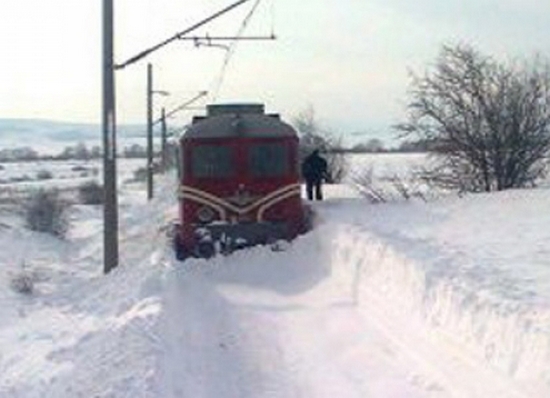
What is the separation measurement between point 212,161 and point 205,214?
107cm

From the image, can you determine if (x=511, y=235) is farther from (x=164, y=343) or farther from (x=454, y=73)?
(x=454, y=73)

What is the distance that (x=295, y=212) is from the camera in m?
23.1

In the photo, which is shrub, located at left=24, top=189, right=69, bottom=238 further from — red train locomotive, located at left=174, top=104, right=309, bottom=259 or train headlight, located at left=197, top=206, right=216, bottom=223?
train headlight, located at left=197, top=206, right=216, bottom=223

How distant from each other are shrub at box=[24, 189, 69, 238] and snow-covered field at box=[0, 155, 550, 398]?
2116cm

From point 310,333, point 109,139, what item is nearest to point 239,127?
point 109,139

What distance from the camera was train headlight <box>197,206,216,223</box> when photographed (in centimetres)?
2267

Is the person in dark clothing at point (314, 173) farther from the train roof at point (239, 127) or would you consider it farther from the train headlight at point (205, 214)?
the train headlight at point (205, 214)

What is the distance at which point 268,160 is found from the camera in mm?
23109

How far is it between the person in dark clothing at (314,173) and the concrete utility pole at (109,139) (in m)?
7.72

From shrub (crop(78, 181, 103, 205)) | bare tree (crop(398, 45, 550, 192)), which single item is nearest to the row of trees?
bare tree (crop(398, 45, 550, 192))

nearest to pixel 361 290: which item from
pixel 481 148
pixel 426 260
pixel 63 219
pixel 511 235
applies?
pixel 426 260

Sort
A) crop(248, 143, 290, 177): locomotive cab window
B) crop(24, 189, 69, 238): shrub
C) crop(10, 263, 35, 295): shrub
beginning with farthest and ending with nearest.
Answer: crop(24, 189, 69, 238): shrub → crop(10, 263, 35, 295): shrub → crop(248, 143, 290, 177): locomotive cab window

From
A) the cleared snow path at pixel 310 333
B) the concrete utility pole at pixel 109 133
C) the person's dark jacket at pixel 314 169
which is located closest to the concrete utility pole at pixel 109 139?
the concrete utility pole at pixel 109 133

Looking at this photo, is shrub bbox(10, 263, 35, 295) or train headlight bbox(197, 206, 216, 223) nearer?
train headlight bbox(197, 206, 216, 223)
